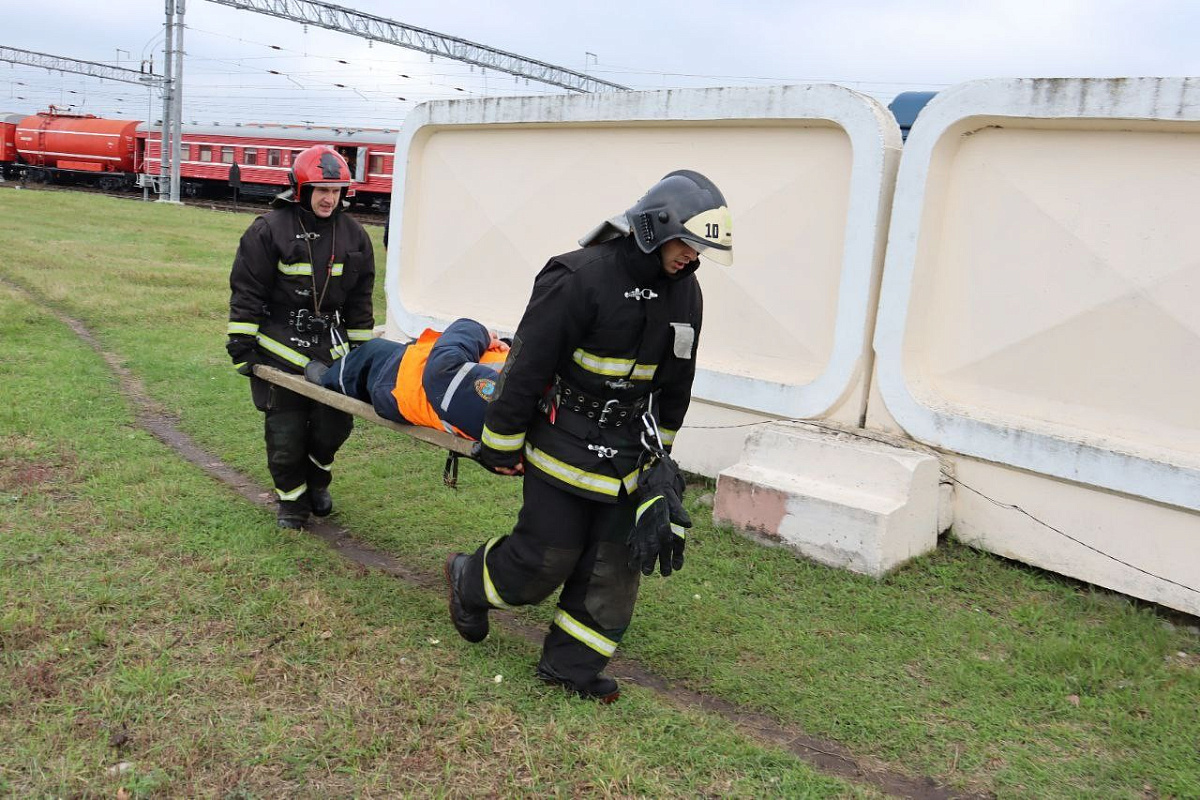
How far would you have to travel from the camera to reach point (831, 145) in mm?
5723

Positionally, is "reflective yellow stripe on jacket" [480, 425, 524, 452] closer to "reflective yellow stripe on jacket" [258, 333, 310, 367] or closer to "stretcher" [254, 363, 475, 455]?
"stretcher" [254, 363, 475, 455]

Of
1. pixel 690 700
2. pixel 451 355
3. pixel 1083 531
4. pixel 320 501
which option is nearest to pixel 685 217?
pixel 451 355

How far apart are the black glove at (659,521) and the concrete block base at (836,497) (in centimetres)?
167

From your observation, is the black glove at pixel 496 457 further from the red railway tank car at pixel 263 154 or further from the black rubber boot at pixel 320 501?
the red railway tank car at pixel 263 154

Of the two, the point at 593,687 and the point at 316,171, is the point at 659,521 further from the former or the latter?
the point at 316,171

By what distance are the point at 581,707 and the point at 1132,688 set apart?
2229 mm

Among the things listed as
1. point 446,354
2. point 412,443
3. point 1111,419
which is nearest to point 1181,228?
point 1111,419

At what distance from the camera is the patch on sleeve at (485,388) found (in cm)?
416

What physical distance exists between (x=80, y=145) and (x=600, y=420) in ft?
135

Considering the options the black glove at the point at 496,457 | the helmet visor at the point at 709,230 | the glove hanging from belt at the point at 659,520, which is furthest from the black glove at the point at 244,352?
the helmet visor at the point at 709,230

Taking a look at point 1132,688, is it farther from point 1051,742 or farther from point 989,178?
point 989,178

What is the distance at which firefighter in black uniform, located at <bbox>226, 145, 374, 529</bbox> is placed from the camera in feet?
15.8

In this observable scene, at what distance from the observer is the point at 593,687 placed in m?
3.50

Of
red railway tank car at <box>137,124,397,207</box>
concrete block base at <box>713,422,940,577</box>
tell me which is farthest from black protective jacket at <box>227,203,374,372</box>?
red railway tank car at <box>137,124,397,207</box>
